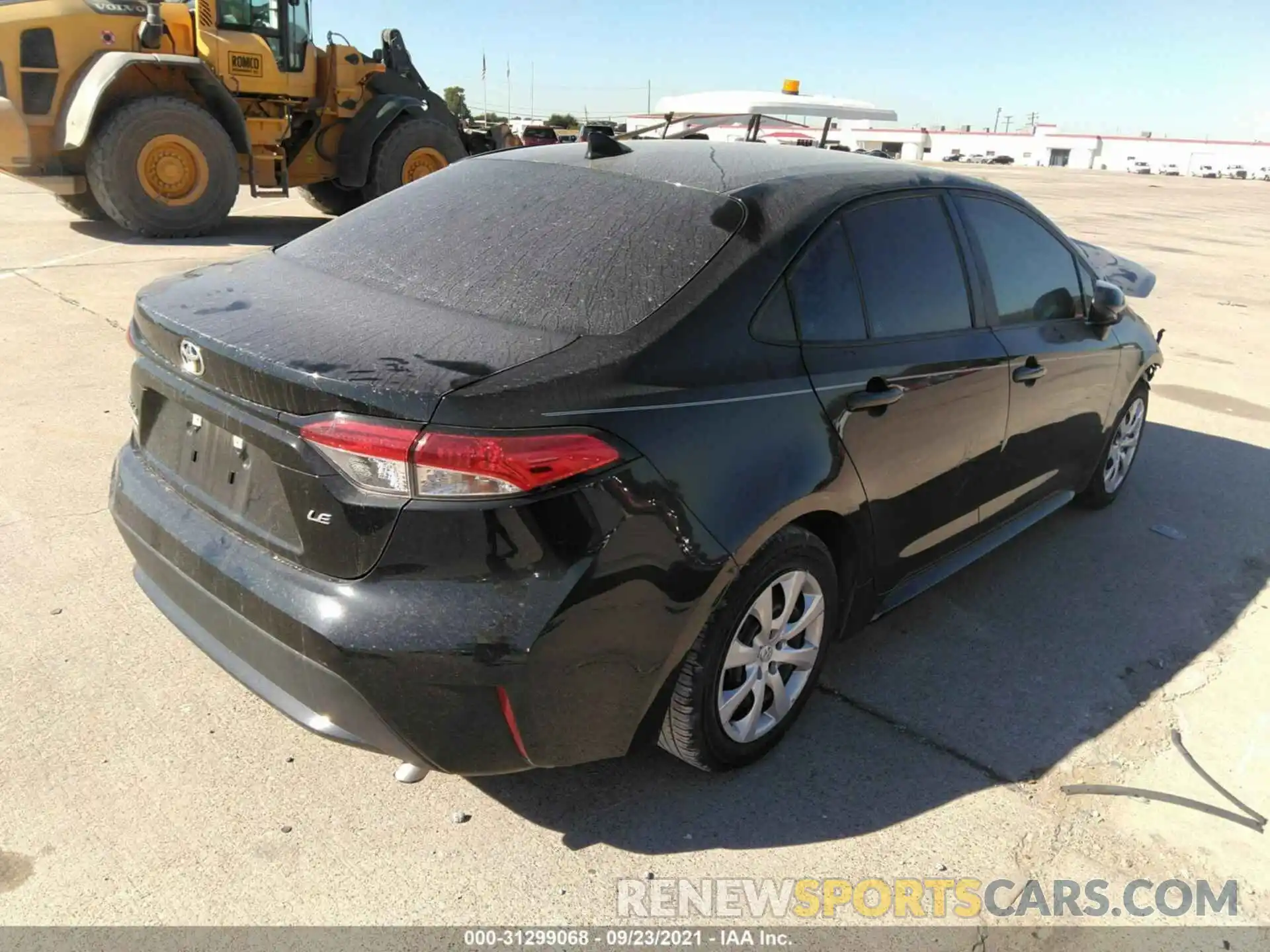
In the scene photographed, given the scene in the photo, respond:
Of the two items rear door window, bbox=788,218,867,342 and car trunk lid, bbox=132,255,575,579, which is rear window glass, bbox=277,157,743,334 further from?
rear door window, bbox=788,218,867,342

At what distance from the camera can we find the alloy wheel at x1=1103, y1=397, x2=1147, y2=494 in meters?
4.77


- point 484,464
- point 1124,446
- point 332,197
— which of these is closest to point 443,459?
point 484,464

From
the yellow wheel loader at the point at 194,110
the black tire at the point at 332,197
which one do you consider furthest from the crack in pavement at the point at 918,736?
the black tire at the point at 332,197

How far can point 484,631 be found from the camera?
2049 mm

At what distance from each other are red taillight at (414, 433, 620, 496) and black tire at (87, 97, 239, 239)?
10.2 metres

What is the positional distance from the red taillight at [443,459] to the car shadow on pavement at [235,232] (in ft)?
27.1

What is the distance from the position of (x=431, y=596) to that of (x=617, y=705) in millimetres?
533

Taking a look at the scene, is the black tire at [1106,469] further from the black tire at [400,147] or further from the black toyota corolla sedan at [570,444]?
the black tire at [400,147]

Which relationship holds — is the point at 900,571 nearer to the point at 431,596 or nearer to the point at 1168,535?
the point at 431,596

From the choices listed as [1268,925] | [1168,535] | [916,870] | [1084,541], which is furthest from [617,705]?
[1168,535]

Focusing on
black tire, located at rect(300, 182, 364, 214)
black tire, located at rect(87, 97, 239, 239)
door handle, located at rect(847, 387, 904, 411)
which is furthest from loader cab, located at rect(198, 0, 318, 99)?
door handle, located at rect(847, 387, 904, 411)

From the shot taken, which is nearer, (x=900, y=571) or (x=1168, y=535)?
(x=900, y=571)

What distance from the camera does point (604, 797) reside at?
2.63 metres

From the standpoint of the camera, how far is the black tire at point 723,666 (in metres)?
2.41
